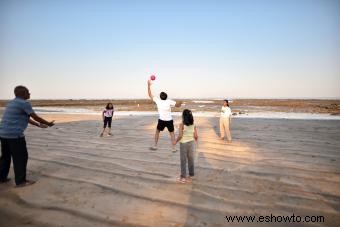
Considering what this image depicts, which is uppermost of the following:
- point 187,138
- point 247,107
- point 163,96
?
point 163,96

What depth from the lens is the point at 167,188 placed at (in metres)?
4.47

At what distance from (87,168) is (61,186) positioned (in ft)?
3.63

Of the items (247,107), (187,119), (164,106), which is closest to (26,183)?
(187,119)

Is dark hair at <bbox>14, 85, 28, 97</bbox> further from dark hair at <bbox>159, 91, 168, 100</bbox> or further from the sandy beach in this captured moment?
dark hair at <bbox>159, 91, 168, 100</bbox>

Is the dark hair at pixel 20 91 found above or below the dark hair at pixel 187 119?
above

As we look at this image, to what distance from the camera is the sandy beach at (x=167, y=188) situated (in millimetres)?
3482

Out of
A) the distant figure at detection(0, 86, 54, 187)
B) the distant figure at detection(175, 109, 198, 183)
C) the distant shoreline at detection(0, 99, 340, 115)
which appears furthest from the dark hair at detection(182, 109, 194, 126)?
the distant shoreline at detection(0, 99, 340, 115)

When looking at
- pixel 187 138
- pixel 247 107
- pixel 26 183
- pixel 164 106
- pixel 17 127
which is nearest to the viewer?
pixel 17 127

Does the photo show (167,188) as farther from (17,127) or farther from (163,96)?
(163,96)

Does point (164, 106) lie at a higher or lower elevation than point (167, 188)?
higher

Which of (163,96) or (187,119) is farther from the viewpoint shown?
(163,96)

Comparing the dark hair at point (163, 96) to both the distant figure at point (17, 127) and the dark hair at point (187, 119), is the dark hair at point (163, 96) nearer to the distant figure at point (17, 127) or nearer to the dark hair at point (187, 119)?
the dark hair at point (187, 119)

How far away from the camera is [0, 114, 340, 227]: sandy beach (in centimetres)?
348

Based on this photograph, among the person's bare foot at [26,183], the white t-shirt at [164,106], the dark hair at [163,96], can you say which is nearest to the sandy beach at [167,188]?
the person's bare foot at [26,183]
